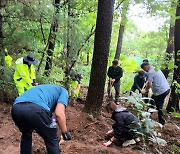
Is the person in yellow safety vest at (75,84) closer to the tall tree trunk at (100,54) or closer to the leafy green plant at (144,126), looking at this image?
the tall tree trunk at (100,54)

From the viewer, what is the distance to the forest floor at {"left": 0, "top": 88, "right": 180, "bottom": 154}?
504 cm

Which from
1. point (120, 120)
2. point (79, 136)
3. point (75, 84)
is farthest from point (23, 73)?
point (120, 120)

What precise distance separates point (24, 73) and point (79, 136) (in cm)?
213

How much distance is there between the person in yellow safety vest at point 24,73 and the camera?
669 centimetres

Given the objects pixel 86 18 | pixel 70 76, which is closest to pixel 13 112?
pixel 70 76

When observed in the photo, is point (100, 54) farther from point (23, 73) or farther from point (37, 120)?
point (37, 120)

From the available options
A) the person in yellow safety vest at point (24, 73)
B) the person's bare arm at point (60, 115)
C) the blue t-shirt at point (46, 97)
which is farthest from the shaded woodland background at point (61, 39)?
the person's bare arm at point (60, 115)

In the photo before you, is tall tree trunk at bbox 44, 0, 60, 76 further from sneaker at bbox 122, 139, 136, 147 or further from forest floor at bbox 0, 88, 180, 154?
sneaker at bbox 122, 139, 136, 147

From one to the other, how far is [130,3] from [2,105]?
793 cm

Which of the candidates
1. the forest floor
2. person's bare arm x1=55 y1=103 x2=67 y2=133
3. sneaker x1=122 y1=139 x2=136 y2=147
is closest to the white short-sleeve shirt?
the forest floor

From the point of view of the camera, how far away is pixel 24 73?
6719mm

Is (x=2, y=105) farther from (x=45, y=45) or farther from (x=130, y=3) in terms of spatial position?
(x=130, y=3)

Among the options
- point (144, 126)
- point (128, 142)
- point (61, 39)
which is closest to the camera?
point (144, 126)

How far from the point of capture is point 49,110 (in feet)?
12.2
